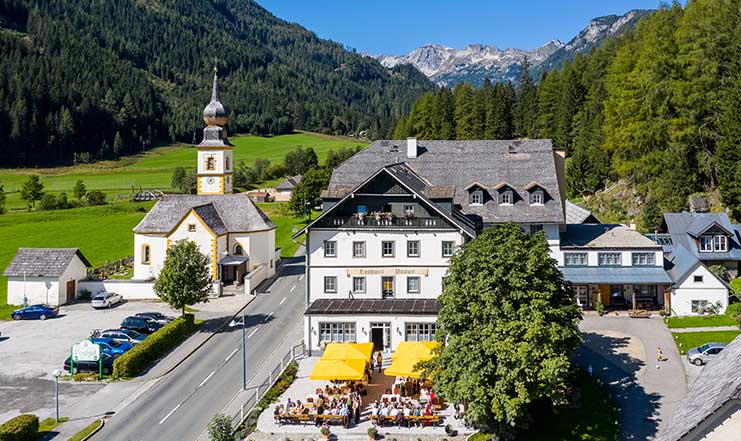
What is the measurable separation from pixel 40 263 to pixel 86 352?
23.6 meters

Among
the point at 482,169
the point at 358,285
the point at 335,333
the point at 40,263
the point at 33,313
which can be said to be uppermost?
the point at 482,169

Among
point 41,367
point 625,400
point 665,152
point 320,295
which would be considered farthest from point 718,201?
point 41,367

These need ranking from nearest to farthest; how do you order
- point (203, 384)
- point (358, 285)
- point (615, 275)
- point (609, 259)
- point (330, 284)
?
point (203, 384) < point (358, 285) < point (330, 284) < point (615, 275) < point (609, 259)

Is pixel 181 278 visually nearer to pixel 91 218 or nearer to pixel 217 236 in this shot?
pixel 217 236

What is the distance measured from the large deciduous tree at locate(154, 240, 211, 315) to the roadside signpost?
9038mm

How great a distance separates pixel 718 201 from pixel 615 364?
35913 millimetres

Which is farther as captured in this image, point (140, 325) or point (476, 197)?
point (476, 197)

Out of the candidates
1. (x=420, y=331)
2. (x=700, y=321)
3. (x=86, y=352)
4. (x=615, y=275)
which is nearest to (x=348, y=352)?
(x=420, y=331)

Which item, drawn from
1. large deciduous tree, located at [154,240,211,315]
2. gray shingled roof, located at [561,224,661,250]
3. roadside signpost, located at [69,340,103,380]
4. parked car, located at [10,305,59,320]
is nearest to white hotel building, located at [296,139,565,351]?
gray shingled roof, located at [561,224,661,250]

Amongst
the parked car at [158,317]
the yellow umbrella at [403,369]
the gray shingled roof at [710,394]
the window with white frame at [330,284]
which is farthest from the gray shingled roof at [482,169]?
the gray shingled roof at [710,394]

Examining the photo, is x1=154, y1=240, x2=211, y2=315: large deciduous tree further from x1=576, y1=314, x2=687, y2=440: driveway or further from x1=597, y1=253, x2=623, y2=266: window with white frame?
x1=597, y1=253, x2=623, y2=266: window with white frame

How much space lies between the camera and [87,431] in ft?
108

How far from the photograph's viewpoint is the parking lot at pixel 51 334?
4281cm

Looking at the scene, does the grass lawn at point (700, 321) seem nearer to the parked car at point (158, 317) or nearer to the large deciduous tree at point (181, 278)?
the large deciduous tree at point (181, 278)
